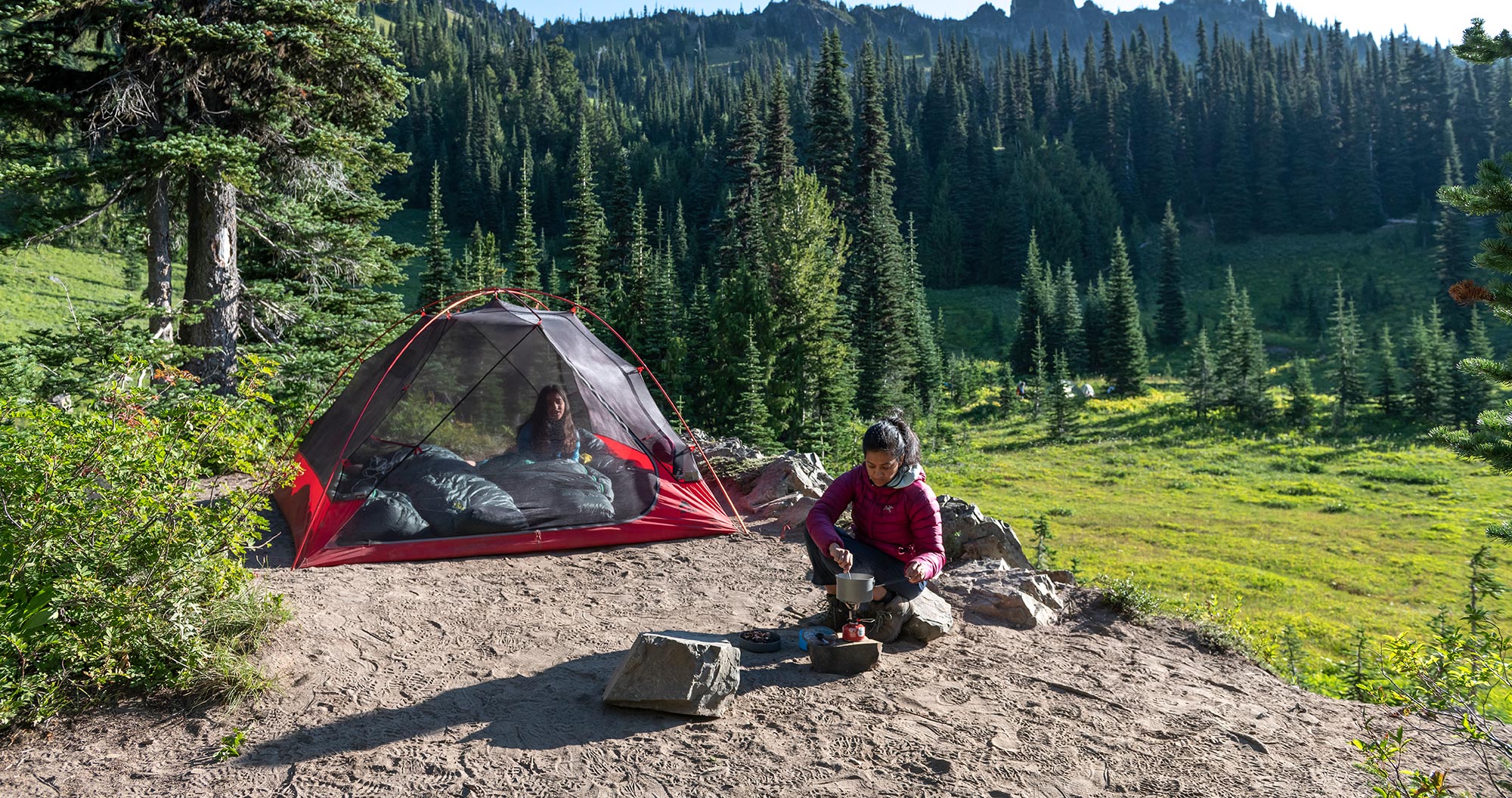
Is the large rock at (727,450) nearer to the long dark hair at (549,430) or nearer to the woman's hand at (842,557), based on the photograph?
the long dark hair at (549,430)

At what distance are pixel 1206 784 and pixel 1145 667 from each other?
1491 mm

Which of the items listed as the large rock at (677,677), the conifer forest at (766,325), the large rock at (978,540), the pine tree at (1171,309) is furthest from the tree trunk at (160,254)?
the pine tree at (1171,309)

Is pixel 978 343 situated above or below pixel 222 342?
below

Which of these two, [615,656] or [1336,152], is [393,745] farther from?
[1336,152]

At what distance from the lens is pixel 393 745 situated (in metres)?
4.20

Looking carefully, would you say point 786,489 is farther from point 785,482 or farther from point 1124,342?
point 1124,342

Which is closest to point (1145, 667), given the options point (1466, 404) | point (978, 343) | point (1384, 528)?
point (1384, 528)

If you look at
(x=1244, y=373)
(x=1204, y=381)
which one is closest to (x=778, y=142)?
(x=1204, y=381)

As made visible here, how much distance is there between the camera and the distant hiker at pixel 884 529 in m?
5.18

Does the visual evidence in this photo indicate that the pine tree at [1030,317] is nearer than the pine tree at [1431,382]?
No

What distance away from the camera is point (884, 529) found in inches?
213

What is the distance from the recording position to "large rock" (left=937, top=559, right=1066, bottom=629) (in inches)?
243

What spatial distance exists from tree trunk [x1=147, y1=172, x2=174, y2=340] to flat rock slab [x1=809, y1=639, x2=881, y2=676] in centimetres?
1042

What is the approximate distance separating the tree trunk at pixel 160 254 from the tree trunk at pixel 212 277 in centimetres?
28
